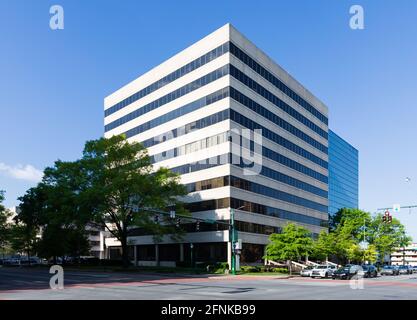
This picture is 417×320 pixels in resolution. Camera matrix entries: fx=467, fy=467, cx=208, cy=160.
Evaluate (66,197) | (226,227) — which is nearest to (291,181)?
(226,227)

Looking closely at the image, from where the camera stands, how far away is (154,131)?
77.9m

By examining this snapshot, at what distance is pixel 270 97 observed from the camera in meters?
76.0

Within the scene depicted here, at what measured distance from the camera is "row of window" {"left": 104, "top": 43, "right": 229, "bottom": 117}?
6688 cm

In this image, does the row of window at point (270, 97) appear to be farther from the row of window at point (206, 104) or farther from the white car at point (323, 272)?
the white car at point (323, 272)

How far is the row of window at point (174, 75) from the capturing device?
66875 millimetres

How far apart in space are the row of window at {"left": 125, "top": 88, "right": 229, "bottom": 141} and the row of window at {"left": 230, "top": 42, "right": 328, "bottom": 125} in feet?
20.8

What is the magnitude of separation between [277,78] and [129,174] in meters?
32.5

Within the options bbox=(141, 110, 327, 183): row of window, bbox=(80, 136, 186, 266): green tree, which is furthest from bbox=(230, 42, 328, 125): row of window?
bbox=(80, 136, 186, 266): green tree

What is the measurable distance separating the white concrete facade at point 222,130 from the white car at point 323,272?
1648 centimetres

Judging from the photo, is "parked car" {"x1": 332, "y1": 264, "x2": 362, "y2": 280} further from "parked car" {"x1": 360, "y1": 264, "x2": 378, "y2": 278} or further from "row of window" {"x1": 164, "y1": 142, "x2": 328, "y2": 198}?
"row of window" {"x1": 164, "y1": 142, "x2": 328, "y2": 198}

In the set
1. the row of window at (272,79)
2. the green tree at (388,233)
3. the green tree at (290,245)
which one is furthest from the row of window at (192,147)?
the green tree at (388,233)

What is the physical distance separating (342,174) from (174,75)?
78.0 metres

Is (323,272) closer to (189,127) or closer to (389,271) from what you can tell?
(389,271)

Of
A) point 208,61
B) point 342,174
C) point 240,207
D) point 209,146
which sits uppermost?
point 208,61
